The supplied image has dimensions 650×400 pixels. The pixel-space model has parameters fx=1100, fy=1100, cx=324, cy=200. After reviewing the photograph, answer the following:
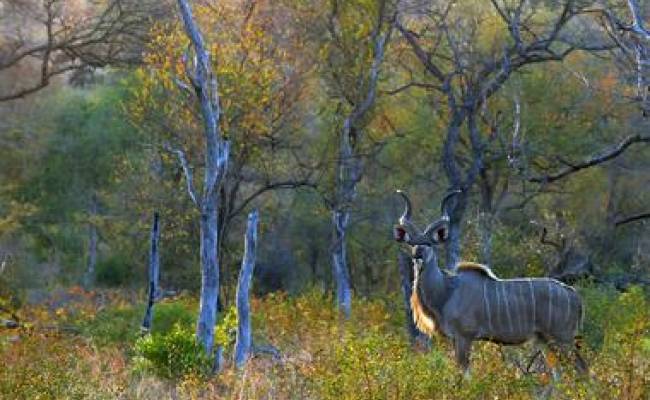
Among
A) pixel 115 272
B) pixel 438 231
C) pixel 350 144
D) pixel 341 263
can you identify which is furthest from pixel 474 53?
pixel 115 272

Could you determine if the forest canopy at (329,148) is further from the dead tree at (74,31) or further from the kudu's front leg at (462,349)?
the kudu's front leg at (462,349)

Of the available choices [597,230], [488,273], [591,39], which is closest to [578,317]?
[488,273]

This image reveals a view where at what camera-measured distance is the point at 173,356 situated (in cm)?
984

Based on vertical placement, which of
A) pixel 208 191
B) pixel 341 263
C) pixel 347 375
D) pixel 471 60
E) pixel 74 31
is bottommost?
pixel 347 375

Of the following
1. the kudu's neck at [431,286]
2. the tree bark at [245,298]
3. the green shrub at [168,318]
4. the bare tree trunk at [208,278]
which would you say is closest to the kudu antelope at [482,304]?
the kudu's neck at [431,286]

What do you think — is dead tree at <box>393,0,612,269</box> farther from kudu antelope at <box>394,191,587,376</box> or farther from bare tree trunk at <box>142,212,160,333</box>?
bare tree trunk at <box>142,212,160,333</box>

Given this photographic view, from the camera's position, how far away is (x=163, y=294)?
2103cm

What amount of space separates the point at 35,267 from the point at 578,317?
1832 cm

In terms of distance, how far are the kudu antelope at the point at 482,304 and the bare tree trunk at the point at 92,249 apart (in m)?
17.7

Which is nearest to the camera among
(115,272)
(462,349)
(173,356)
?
(173,356)

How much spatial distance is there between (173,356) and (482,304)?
2981mm

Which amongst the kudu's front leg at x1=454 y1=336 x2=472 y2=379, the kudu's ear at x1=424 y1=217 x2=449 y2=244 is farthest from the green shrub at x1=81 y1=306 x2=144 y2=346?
the kudu's front leg at x1=454 y1=336 x2=472 y2=379

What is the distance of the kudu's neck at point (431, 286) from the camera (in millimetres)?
10714

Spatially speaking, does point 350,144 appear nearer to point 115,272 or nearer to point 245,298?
point 245,298
